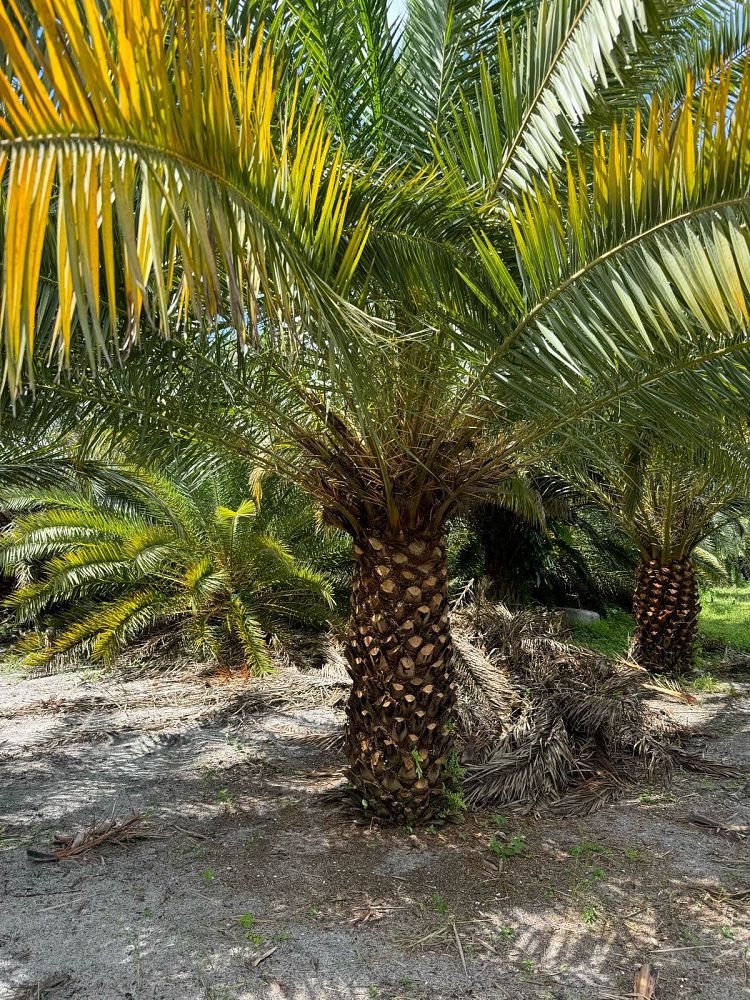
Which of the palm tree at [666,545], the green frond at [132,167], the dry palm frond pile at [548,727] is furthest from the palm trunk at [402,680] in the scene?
the palm tree at [666,545]

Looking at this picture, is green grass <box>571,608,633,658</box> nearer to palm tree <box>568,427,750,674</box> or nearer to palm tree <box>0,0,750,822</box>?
palm tree <box>568,427,750,674</box>

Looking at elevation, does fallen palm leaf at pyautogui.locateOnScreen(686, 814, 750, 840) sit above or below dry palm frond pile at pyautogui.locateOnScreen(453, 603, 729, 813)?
below

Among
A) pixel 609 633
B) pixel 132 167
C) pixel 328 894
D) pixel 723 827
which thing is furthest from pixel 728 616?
pixel 132 167

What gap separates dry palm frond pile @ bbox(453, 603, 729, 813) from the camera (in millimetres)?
4797

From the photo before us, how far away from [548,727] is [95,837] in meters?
2.87

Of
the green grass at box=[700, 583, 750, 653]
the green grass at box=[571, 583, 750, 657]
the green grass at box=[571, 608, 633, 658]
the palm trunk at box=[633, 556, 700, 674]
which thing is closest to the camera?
the palm trunk at box=[633, 556, 700, 674]

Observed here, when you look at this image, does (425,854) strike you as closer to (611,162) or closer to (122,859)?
(122,859)

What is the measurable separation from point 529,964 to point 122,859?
210cm

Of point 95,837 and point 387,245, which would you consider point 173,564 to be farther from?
point 387,245

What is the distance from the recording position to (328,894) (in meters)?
3.63

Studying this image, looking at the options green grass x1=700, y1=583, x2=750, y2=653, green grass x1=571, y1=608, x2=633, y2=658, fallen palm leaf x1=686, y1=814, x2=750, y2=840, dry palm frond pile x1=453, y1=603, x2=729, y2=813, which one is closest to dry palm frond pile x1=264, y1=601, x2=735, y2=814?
dry palm frond pile x1=453, y1=603, x2=729, y2=813

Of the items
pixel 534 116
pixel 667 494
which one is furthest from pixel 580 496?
pixel 534 116

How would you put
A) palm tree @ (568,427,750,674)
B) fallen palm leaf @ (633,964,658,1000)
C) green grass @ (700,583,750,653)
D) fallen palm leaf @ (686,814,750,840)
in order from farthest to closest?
green grass @ (700,583,750,653) < palm tree @ (568,427,750,674) < fallen palm leaf @ (686,814,750,840) < fallen palm leaf @ (633,964,658,1000)

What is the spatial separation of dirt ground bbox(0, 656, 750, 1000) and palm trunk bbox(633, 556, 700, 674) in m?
3.20
